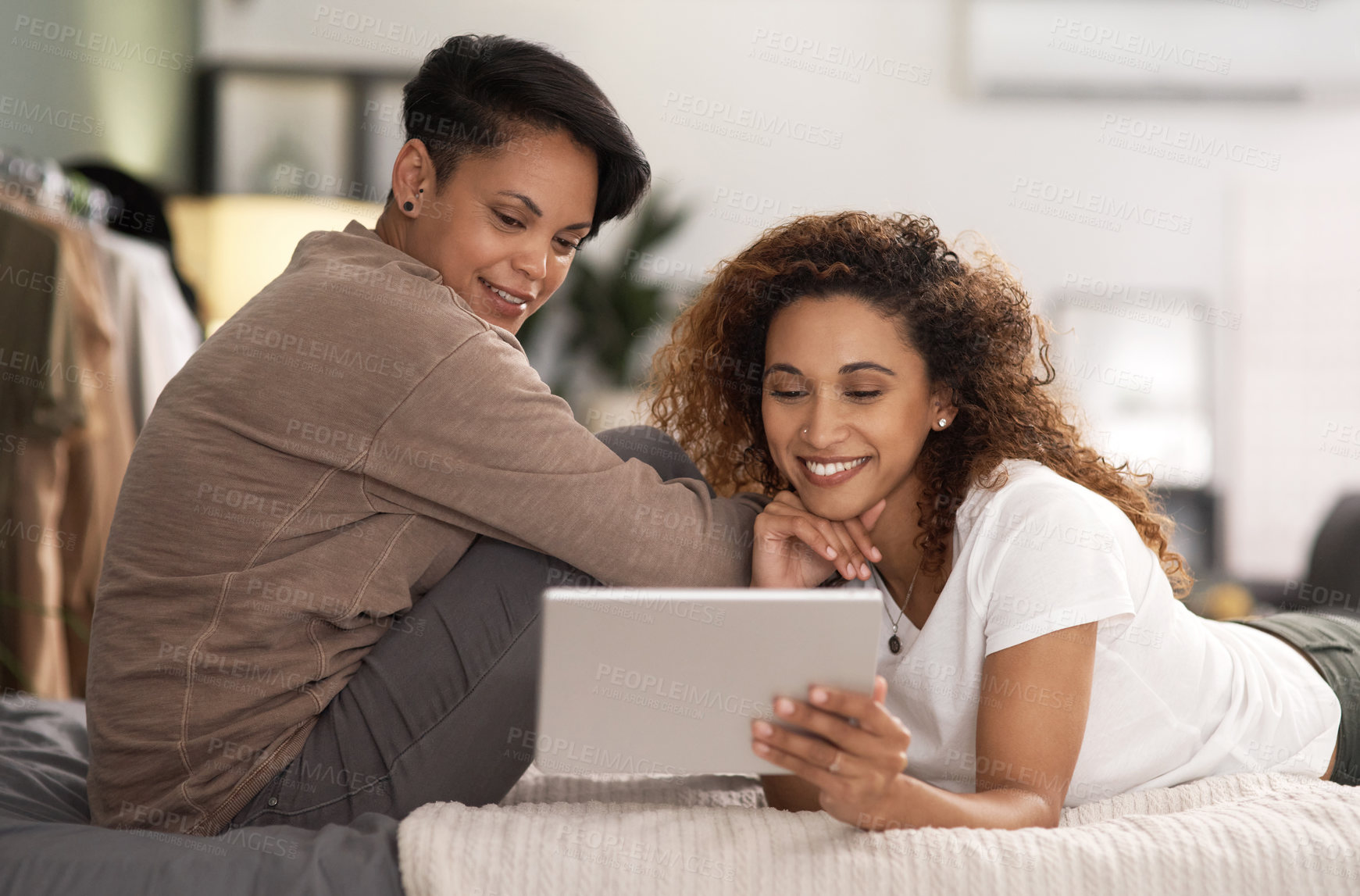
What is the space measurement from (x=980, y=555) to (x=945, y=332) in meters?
0.34

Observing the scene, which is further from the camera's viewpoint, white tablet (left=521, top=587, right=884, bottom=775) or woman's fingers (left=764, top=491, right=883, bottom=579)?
woman's fingers (left=764, top=491, right=883, bottom=579)

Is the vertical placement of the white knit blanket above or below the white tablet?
below

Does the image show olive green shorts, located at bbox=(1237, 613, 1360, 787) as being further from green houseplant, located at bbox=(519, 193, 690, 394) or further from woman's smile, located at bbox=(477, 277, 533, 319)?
green houseplant, located at bbox=(519, 193, 690, 394)

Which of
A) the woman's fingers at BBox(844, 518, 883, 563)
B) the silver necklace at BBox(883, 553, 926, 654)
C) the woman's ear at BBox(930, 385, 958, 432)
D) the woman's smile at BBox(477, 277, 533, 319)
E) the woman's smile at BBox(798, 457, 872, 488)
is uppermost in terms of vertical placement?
the woman's smile at BBox(477, 277, 533, 319)

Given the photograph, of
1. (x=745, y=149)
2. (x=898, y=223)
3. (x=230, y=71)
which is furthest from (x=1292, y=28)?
(x=230, y=71)

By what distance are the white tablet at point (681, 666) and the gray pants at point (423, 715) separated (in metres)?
0.21

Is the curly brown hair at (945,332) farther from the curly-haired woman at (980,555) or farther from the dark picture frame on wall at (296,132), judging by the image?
the dark picture frame on wall at (296,132)

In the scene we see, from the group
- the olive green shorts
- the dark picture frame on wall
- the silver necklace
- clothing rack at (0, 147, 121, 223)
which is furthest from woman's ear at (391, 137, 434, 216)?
the dark picture frame on wall

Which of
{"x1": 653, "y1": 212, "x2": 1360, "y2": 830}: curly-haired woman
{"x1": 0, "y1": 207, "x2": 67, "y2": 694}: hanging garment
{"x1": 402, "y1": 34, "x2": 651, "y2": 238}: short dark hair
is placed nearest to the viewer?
{"x1": 653, "y1": 212, "x2": 1360, "y2": 830}: curly-haired woman

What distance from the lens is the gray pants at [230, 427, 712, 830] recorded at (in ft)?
3.76

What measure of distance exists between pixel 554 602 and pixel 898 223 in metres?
0.81

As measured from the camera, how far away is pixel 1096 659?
1.21 metres

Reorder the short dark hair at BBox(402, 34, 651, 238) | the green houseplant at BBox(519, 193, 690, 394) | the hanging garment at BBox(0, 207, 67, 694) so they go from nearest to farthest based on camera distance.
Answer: the short dark hair at BBox(402, 34, 651, 238) < the hanging garment at BBox(0, 207, 67, 694) < the green houseplant at BBox(519, 193, 690, 394)

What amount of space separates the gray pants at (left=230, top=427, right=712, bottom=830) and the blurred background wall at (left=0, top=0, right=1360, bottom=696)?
2626 mm
